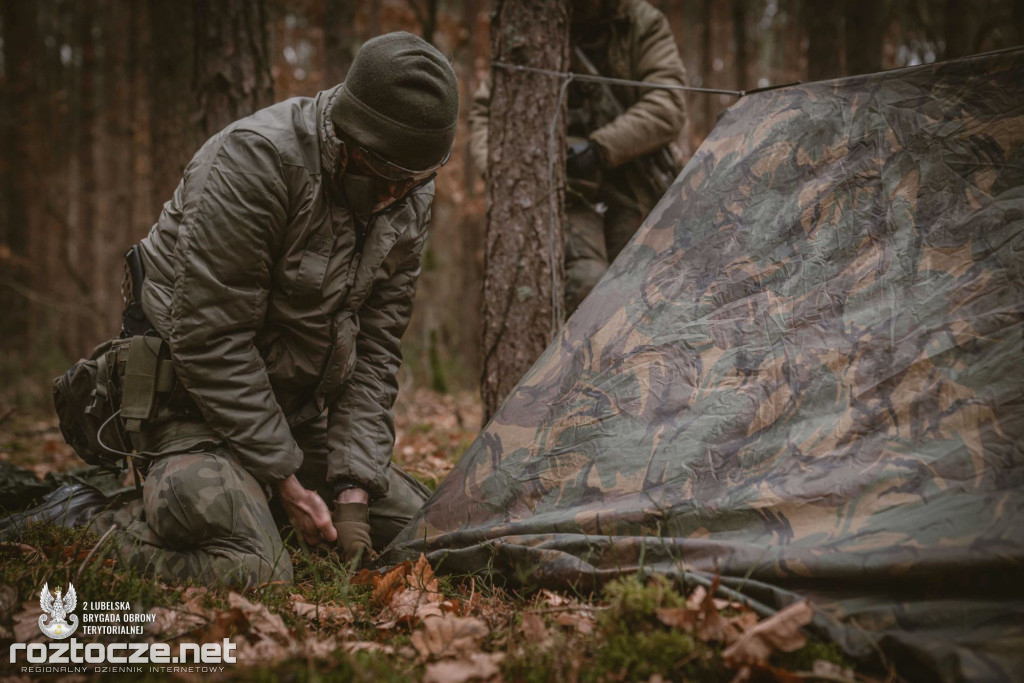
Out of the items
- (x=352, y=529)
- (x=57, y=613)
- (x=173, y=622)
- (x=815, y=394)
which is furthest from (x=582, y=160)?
(x=57, y=613)

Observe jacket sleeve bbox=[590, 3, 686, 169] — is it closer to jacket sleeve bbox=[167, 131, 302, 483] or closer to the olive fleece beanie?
the olive fleece beanie

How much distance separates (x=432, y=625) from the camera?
5.78 ft

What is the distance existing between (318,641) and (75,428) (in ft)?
5.19

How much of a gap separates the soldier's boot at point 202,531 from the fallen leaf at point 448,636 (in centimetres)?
69

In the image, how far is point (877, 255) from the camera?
2.14 meters

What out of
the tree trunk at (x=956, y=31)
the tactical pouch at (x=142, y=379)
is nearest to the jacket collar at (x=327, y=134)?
the tactical pouch at (x=142, y=379)

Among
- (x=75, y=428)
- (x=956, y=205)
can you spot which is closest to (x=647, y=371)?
(x=956, y=205)

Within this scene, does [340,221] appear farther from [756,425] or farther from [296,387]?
[756,425]

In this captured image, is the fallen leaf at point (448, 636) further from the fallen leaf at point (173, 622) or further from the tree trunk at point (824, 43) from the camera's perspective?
the tree trunk at point (824, 43)

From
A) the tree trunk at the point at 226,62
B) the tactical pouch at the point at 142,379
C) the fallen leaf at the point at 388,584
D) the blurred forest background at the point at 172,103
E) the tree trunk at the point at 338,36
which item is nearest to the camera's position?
the fallen leaf at the point at 388,584

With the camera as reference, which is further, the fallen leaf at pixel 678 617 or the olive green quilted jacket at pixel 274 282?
the olive green quilted jacket at pixel 274 282

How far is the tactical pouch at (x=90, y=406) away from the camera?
2.51 m

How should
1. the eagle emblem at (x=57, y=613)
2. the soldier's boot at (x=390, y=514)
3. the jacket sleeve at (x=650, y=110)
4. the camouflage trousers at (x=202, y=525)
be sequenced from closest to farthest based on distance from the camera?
the eagle emblem at (x=57, y=613)
the camouflage trousers at (x=202, y=525)
the soldier's boot at (x=390, y=514)
the jacket sleeve at (x=650, y=110)

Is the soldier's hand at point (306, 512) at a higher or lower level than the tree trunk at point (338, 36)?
lower
